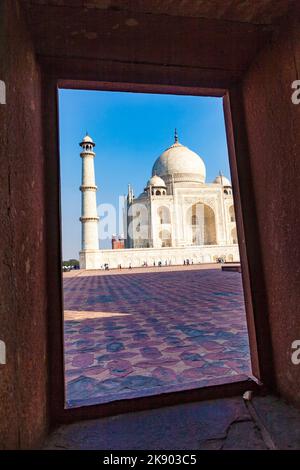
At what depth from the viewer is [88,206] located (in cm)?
2294

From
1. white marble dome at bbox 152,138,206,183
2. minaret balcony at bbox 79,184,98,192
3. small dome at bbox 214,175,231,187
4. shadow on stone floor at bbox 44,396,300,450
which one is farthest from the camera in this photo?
small dome at bbox 214,175,231,187

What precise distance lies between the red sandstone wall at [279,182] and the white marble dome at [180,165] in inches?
1158

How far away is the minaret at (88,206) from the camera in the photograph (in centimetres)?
2297

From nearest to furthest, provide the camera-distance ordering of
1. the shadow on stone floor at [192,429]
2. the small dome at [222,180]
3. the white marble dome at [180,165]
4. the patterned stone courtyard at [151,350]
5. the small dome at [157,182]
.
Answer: the shadow on stone floor at [192,429] → the patterned stone courtyard at [151,350] → the small dome at [157,182] → the white marble dome at [180,165] → the small dome at [222,180]

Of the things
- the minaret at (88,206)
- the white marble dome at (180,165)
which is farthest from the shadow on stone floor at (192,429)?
the white marble dome at (180,165)

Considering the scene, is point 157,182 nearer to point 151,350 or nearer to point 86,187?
point 86,187

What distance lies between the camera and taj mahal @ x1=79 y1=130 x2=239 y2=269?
23297 millimetres

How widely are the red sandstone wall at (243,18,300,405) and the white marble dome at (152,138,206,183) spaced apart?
96.5 feet

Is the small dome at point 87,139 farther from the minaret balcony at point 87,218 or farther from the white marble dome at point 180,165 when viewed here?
the white marble dome at point 180,165

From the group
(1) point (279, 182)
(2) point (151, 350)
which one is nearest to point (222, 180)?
(2) point (151, 350)

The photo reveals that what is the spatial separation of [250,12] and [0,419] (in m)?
1.75

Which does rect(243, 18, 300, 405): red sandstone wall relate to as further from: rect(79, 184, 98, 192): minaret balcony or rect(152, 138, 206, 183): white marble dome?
rect(152, 138, 206, 183): white marble dome

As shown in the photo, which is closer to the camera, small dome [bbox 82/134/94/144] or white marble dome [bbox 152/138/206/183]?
small dome [bbox 82/134/94/144]

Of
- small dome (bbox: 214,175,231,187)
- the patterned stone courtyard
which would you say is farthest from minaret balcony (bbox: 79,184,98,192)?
the patterned stone courtyard
